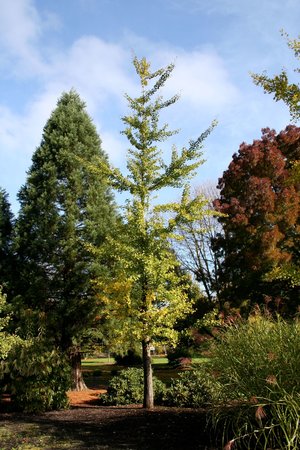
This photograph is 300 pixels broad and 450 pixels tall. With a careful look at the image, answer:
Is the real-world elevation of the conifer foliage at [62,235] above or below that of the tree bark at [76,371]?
above

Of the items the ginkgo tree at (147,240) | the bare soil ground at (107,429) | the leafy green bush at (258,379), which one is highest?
the ginkgo tree at (147,240)

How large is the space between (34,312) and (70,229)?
3.06m

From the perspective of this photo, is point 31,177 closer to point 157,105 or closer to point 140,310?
point 157,105

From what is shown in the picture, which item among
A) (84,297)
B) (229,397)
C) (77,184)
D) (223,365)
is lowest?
(229,397)

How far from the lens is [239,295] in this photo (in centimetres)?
1460

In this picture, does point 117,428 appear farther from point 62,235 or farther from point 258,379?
point 62,235

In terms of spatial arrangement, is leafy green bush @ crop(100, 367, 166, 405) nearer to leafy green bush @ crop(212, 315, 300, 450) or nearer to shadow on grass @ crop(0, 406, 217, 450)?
shadow on grass @ crop(0, 406, 217, 450)

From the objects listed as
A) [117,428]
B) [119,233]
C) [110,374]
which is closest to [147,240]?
[119,233]

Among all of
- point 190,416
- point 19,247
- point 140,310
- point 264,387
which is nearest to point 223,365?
point 264,387

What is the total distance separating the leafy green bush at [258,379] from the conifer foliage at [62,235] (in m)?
7.41

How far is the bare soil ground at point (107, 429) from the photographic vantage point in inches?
257

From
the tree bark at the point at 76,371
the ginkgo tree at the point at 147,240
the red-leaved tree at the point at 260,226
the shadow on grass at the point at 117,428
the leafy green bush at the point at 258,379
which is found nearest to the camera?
the leafy green bush at the point at 258,379

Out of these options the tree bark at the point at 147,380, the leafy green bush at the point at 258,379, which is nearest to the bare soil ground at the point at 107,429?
the tree bark at the point at 147,380

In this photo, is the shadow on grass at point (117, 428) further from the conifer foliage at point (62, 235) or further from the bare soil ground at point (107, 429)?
the conifer foliage at point (62, 235)
